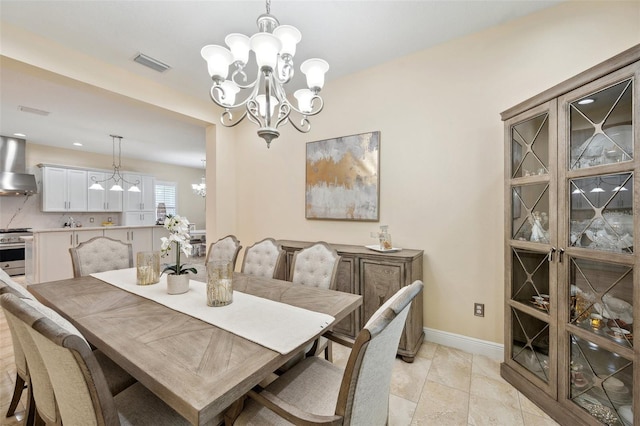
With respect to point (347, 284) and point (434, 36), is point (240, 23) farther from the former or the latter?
point (347, 284)

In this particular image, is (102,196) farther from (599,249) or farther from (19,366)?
(599,249)

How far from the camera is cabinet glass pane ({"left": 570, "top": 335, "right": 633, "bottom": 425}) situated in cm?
137

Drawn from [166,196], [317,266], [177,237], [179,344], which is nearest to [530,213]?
[317,266]

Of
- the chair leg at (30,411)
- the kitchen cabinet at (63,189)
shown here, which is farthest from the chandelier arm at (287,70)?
the kitchen cabinet at (63,189)

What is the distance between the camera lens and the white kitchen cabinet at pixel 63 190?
18.2ft

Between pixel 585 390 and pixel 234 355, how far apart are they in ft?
6.34

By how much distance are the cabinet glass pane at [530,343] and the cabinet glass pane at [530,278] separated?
0.38 ft

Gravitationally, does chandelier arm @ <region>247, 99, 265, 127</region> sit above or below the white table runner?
above

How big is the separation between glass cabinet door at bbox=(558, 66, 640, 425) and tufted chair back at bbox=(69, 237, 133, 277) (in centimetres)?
357

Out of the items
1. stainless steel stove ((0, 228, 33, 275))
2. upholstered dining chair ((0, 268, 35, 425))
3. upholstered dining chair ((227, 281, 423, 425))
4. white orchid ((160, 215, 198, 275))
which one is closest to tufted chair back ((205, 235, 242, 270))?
white orchid ((160, 215, 198, 275))

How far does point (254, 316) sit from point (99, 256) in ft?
6.90

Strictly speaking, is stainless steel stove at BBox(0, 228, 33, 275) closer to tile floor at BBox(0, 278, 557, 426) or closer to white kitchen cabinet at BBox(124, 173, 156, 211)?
white kitchen cabinet at BBox(124, 173, 156, 211)

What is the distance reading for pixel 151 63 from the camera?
2.74 meters

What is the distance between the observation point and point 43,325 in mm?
752
